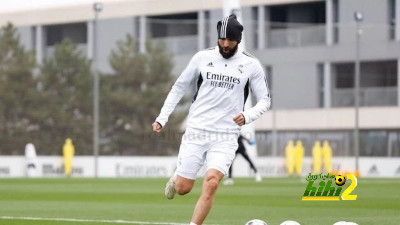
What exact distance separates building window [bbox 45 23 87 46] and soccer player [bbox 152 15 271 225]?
198 ft

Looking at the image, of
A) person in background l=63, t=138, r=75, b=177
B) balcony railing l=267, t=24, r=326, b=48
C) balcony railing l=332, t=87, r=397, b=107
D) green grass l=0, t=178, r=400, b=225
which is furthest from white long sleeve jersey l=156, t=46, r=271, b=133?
balcony railing l=267, t=24, r=326, b=48

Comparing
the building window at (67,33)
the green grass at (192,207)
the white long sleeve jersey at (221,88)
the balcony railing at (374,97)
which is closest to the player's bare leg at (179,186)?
the white long sleeve jersey at (221,88)

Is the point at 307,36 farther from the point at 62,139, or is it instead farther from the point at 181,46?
the point at 62,139

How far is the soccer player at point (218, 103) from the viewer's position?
11.5 metres

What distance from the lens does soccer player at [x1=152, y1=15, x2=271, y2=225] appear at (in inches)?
455

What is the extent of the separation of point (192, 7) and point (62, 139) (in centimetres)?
1572

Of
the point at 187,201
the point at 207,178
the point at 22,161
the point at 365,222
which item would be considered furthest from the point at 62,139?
the point at 207,178

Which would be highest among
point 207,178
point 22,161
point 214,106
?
point 214,106

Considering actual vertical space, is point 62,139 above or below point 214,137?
below

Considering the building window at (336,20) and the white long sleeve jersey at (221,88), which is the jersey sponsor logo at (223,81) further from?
the building window at (336,20)

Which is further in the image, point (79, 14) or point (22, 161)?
point (79, 14)

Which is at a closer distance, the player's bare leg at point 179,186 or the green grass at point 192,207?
the player's bare leg at point 179,186

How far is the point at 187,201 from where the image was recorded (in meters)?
21.7

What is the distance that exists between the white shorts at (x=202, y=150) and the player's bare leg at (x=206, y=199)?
0.25 metres
